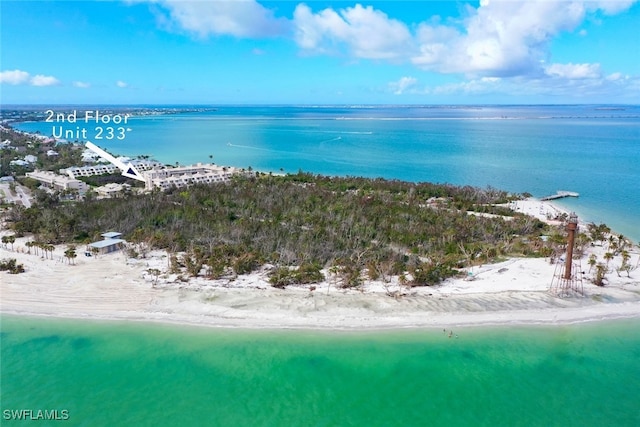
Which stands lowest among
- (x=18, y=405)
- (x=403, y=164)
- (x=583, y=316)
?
(x=18, y=405)

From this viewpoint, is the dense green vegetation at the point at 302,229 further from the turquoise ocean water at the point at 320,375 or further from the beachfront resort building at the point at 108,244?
the turquoise ocean water at the point at 320,375

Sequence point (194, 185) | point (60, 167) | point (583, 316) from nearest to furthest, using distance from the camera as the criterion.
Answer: point (583, 316) < point (194, 185) < point (60, 167)

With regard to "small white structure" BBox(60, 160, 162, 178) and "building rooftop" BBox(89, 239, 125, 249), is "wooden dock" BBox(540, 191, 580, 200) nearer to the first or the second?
"building rooftop" BBox(89, 239, 125, 249)

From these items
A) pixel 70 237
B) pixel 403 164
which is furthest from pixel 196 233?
pixel 403 164

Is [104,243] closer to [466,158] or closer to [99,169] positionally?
[99,169]

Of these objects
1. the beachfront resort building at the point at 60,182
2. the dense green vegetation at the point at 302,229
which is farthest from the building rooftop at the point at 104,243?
the beachfront resort building at the point at 60,182

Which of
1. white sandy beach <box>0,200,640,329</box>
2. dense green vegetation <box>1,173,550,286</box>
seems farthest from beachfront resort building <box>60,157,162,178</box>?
white sandy beach <box>0,200,640,329</box>

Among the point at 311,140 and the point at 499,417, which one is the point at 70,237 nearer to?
the point at 499,417
